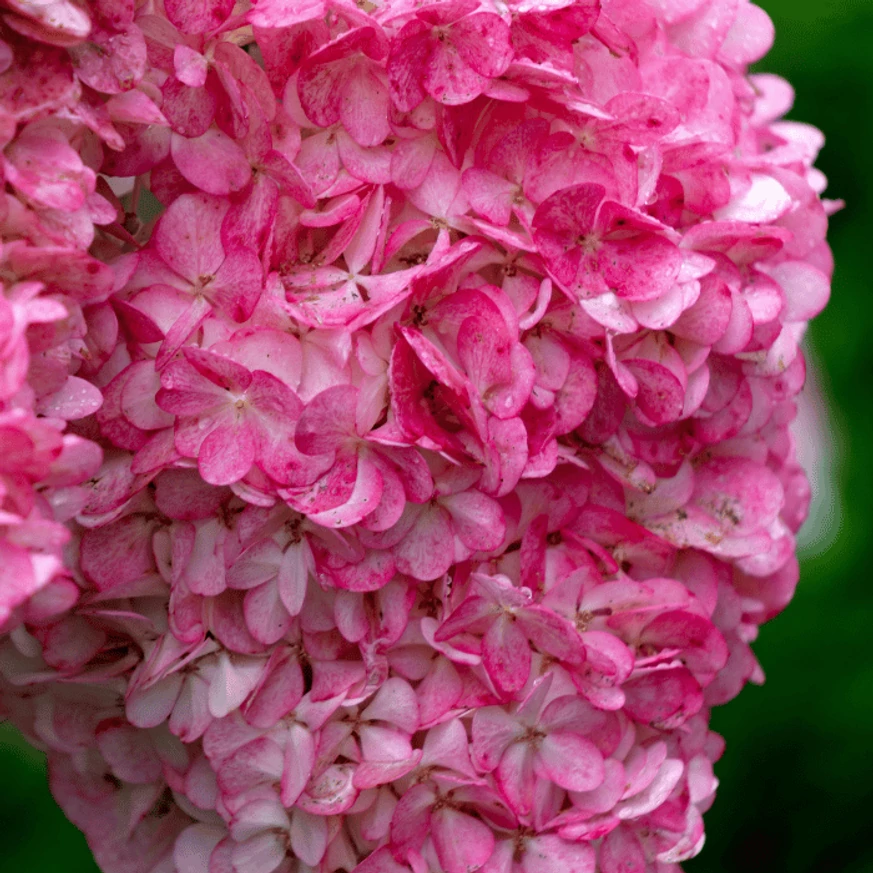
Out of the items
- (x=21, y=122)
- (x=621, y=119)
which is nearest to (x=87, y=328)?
(x=21, y=122)

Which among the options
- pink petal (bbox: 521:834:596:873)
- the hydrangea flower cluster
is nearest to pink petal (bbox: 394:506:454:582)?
the hydrangea flower cluster

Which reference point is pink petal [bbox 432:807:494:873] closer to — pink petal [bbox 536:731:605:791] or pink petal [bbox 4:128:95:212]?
pink petal [bbox 536:731:605:791]

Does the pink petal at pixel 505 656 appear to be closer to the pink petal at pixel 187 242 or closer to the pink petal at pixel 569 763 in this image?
the pink petal at pixel 569 763

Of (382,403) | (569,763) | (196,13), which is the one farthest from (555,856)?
(196,13)

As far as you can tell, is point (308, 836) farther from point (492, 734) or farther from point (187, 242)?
point (187, 242)

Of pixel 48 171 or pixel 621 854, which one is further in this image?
pixel 621 854

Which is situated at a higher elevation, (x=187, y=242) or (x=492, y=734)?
(x=187, y=242)

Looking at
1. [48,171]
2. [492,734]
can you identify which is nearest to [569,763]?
[492,734]

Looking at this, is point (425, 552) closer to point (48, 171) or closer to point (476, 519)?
point (476, 519)

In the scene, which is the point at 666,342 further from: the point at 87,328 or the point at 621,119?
the point at 87,328
